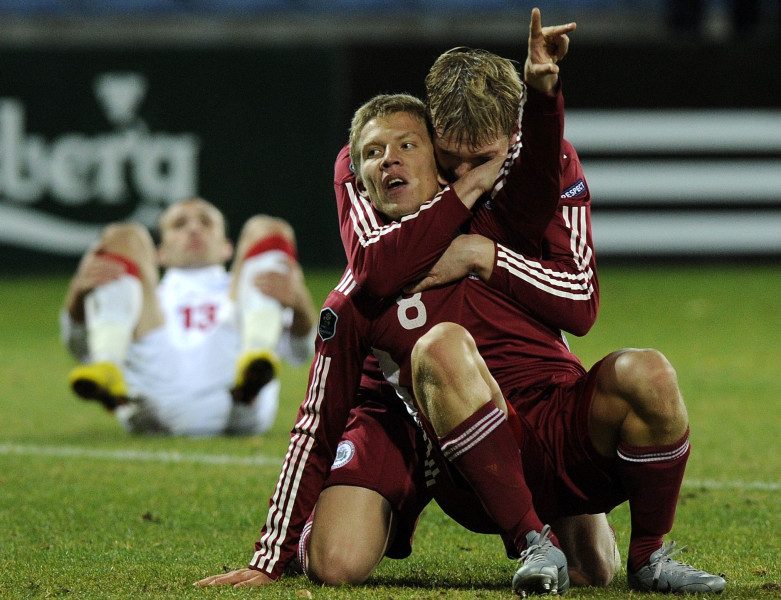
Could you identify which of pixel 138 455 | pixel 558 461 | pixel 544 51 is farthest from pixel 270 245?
pixel 544 51

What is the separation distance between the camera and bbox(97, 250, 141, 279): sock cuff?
5.84 metres

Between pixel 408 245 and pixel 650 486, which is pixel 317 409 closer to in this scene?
pixel 408 245

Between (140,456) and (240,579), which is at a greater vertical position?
(240,579)

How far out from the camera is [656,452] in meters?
3.02

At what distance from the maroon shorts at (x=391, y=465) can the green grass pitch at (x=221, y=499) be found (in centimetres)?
16

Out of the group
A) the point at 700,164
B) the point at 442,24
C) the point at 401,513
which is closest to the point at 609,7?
the point at 442,24

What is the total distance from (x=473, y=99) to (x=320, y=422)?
902 mm

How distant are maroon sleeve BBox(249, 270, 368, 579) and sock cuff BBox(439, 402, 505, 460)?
42 cm

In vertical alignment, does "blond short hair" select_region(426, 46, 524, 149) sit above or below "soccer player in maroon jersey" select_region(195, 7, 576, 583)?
above

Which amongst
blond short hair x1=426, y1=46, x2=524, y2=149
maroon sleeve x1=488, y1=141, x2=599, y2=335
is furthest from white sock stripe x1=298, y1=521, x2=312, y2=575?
blond short hair x1=426, y1=46, x2=524, y2=149

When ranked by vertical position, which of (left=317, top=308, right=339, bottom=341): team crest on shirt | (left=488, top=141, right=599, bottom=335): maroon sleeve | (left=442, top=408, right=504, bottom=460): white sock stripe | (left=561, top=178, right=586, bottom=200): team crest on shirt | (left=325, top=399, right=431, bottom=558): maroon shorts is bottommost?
(left=325, top=399, right=431, bottom=558): maroon shorts

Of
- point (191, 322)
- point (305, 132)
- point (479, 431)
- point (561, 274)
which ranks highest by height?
point (305, 132)

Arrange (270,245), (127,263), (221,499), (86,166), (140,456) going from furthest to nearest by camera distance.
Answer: (86,166)
(270,245)
(127,263)
(140,456)
(221,499)

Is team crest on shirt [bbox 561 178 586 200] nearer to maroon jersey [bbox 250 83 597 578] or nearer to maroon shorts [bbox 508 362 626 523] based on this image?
maroon jersey [bbox 250 83 597 578]
